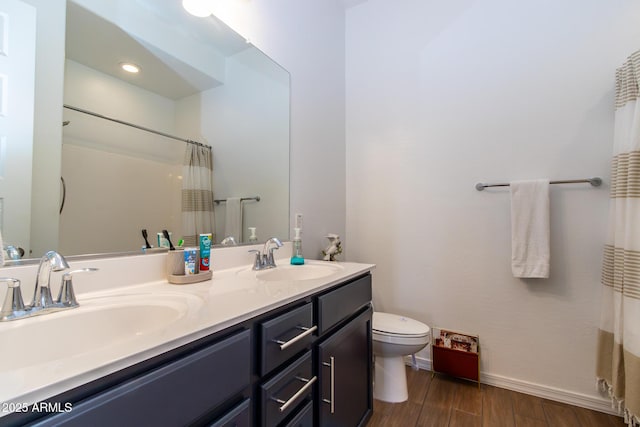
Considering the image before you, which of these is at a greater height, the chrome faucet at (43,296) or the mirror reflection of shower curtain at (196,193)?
the mirror reflection of shower curtain at (196,193)

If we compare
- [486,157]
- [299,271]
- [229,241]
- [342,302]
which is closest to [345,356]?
[342,302]

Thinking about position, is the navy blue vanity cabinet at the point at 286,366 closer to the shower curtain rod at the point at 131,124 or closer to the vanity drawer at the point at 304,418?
the vanity drawer at the point at 304,418

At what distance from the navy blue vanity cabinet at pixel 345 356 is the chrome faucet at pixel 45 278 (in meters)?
0.71

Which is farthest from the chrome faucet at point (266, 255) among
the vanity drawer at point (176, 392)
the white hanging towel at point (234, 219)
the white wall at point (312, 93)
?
the vanity drawer at point (176, 392)

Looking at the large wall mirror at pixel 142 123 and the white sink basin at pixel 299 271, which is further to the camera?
the white sink basin at pixel 299 271

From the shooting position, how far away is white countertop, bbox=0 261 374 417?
39cm

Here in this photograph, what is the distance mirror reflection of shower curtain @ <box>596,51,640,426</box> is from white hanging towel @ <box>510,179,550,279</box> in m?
Answer: 0.26

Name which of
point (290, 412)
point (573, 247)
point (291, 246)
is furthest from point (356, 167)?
point (290, 412)

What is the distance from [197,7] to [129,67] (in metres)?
0.43

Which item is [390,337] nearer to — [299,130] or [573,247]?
[573,247]

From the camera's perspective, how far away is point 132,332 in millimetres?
732

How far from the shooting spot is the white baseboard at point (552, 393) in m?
1.53

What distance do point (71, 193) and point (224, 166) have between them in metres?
0.58

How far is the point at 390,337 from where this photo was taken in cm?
154
